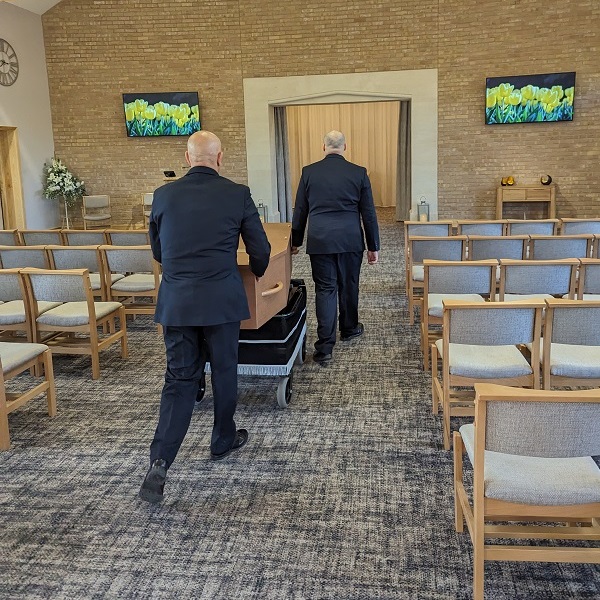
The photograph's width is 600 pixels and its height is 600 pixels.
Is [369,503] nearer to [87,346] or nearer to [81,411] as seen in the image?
[81,411]

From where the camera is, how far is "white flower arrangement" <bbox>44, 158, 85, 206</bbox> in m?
12.7

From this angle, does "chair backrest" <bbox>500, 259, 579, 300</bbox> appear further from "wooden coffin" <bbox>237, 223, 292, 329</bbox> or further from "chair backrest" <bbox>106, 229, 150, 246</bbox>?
"chair backrest" <bbox>106, 229, 150, 246</bbox>

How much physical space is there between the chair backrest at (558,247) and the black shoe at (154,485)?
394cm

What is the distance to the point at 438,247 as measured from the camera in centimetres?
584

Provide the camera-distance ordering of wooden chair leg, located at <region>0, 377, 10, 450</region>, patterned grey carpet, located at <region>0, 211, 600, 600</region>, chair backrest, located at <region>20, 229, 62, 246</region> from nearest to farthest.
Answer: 1. patterned grey carpet, located at <region>0, 211, 600, 600</region>
2. wooden chair leg, located at <region>0, 377, 10, 450</region>
3. chair backrest, located at <region>20, 229, 62, 246</region>

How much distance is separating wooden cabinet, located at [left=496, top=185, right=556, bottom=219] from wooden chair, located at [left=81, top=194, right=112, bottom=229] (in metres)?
7.55

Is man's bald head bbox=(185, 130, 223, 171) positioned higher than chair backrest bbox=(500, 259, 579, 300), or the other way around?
man's bald head bbox=(185, 130, 223, 171)

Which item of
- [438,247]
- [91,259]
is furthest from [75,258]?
[438,247]

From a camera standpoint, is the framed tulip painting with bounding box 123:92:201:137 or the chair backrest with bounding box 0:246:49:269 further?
the framed tulip painting with bounding box 123:92:201:137

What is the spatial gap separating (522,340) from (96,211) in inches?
445

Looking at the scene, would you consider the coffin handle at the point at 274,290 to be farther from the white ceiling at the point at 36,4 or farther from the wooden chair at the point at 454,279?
the white ceiling at the point at 36,4

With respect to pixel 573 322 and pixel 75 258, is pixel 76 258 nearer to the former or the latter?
pixel 75 258

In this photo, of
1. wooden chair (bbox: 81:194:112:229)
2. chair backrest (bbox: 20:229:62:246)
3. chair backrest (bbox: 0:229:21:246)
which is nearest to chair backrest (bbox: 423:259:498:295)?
chair backrest (bbox: 20:229:62:246)

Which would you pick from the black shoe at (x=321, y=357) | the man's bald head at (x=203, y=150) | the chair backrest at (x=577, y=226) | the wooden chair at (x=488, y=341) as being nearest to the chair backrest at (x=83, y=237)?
the black shoe at (x=321, y=357)
